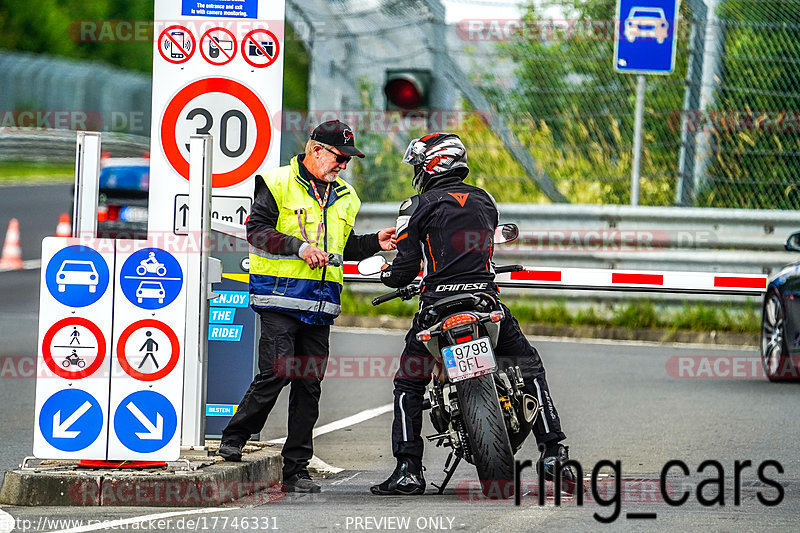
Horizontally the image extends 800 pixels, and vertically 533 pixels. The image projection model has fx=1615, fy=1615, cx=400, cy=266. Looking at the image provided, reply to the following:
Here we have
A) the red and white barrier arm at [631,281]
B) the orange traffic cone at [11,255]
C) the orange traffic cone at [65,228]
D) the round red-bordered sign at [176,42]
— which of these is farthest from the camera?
the orange traffic cone at [11,255]

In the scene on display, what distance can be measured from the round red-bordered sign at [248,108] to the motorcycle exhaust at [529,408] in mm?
2054

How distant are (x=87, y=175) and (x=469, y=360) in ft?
6.46

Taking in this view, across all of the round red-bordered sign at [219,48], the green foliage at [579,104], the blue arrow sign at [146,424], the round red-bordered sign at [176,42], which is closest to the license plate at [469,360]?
the blue arrow sign at [146,424]

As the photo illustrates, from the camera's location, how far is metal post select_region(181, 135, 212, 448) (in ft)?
25.4

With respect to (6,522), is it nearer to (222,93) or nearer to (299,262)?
(299,262)

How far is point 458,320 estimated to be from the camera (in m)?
7.63

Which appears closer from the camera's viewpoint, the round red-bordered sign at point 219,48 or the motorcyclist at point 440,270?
the motorcyclist at point 440,270

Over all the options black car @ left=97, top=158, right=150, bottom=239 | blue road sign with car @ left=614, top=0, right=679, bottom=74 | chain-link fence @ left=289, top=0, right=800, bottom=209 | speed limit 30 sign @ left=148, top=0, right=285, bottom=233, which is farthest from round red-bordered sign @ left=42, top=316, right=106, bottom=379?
black car @ left=97, top=158, right=150, bottom=239

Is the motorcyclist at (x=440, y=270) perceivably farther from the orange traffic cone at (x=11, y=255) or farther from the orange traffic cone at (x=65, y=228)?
the orange traffic cone at (x=11, y=255)

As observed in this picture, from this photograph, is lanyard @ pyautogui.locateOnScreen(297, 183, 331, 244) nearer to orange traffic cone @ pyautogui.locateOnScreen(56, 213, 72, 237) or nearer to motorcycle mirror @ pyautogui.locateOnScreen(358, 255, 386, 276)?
motorcycle mirror @ pyautogui.locateOnScreen(358, 255, 386, 276)

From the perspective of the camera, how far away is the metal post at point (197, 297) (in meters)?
7.73

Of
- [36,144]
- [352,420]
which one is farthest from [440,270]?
[36,144]

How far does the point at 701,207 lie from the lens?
1730cm

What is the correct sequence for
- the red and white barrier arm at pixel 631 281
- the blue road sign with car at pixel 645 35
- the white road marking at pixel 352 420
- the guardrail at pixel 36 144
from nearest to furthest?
1. the red and white barrier arm at pixel 631 281
2. the white road marking at pixel 352 420
3. the blue road sign with car at pixel 645 35
4. the guardrail at pixel 36 144
